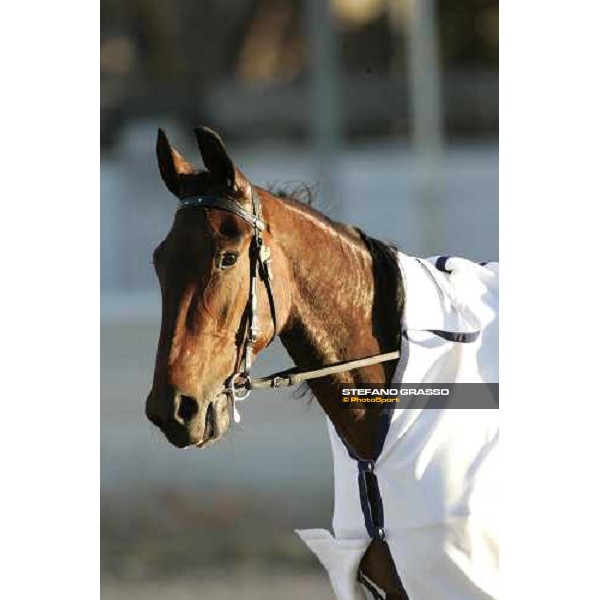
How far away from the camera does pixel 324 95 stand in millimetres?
3232

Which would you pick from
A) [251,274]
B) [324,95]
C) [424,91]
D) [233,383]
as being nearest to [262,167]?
[324,95]

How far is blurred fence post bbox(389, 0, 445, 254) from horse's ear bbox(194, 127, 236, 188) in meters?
0.76

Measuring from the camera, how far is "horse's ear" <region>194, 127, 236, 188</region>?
2.52m

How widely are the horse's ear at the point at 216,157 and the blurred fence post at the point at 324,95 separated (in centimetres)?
63

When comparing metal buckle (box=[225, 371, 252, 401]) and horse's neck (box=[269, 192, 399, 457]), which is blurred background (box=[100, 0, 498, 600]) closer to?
horse's neck (box=[269, 192, 399, 457])

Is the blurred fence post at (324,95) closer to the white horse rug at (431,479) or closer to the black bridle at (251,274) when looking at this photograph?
the white horse rug at (431,479)

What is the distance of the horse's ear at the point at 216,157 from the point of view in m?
2.52

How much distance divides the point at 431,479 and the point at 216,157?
791 millimetres

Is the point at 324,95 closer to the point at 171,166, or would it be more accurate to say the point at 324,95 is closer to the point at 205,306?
the point at 171,166

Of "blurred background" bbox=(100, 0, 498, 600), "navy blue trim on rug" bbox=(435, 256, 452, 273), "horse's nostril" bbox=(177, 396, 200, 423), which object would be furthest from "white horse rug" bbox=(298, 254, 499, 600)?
"horse's nostril" bbox=(177, 396, 200, 423)

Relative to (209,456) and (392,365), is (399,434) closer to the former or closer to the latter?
(392,365)
